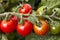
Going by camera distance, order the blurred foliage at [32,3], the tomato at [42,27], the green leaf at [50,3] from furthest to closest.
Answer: the green leaf at [50,3] < the blurred foliage at [32,3] < the tomato at [42,27]

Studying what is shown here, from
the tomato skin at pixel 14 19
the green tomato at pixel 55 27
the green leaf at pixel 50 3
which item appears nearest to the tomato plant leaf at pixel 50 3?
the green leaf at pixel 50 3

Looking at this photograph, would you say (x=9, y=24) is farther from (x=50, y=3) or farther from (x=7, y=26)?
(x=50, y=3)

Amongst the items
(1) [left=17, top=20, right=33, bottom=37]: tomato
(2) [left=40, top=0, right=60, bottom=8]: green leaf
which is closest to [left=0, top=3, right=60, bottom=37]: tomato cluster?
(1) [left=17, top=20, right=33, bottom=37]: tomato

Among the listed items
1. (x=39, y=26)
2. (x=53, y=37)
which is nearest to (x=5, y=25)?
(x=39, y=26)

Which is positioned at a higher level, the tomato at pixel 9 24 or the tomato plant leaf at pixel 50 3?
the tomato plant leaf at pixel 50 3

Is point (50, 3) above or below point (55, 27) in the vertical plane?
above

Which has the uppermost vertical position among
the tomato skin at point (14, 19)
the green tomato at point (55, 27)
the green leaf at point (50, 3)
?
the green leaf at point (50, 3)

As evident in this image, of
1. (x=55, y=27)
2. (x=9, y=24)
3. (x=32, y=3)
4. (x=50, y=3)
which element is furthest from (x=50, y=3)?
(x=9, y=24)

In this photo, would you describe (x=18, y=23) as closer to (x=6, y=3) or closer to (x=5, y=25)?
(x=5, y=25)

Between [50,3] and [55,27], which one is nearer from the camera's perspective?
[55,27]

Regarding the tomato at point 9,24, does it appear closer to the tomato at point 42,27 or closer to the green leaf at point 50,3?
the tomato at point 42,27

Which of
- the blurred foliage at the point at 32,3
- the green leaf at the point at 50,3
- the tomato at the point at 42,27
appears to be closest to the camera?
the tomato at the point at 42,27
